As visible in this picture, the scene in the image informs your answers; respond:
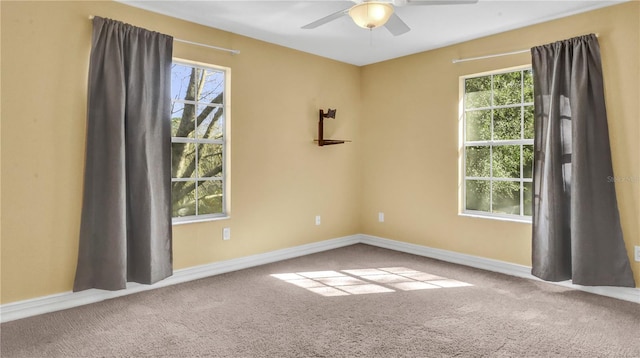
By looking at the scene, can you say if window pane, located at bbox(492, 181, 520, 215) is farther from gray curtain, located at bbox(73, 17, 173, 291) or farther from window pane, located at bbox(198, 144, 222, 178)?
gray curtain, located at bbox(73, 17, 173, 291)

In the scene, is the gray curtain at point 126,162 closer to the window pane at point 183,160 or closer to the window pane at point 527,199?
the window pane at point 183,160

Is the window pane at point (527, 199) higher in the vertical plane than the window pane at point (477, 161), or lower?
lower

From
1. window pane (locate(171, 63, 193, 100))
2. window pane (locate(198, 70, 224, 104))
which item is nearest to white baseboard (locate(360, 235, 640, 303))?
window pane (locate(198, 70, 224, 104))

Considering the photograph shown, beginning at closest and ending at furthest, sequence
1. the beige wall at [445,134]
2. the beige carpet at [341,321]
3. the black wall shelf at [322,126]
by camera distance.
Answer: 1. the beige carpet at [341,321]
2. the beige wall at [445,134]
3. the black wall shelf at [322,126]

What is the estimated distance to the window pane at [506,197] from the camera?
4.02m

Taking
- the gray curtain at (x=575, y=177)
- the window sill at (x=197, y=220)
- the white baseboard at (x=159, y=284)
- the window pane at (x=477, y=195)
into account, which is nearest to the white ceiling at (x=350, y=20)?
the gray curtain at (x=575, y=177)

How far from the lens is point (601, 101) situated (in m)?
3.22

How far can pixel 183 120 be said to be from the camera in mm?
3797

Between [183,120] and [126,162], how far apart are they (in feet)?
2.65

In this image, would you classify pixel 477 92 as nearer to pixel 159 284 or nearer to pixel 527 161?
pixel 527 161

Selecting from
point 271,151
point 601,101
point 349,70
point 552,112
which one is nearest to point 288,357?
point 271,151

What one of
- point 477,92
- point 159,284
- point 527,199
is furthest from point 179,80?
point 527,199

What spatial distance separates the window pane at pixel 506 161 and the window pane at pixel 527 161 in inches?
2.1

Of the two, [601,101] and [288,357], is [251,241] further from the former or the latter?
[601,101]
